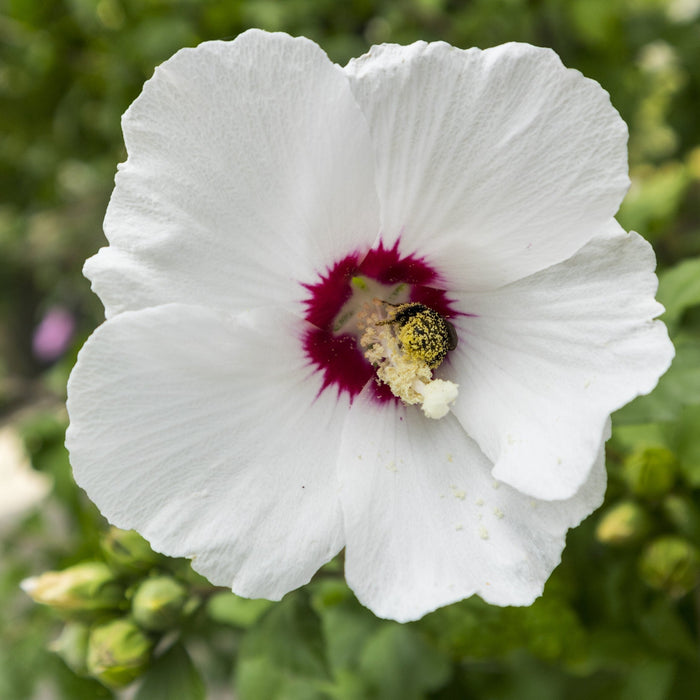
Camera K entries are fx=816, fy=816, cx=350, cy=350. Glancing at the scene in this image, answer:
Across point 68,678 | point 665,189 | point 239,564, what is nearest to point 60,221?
point 68,678

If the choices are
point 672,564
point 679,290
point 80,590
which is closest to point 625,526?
point 672,564

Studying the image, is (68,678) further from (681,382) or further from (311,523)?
(681,382)

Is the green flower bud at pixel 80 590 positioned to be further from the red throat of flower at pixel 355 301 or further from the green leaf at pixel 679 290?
the green leaf at pixel 679 290

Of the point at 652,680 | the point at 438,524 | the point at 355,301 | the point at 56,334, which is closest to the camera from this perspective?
the point at 438,524

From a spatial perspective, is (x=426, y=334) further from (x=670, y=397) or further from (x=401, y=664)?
(x=401, y=664)

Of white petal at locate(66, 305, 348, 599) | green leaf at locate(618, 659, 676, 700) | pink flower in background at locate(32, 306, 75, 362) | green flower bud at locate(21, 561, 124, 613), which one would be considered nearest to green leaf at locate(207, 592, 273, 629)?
green flower bud at locate(21, 561, 124, 613)
